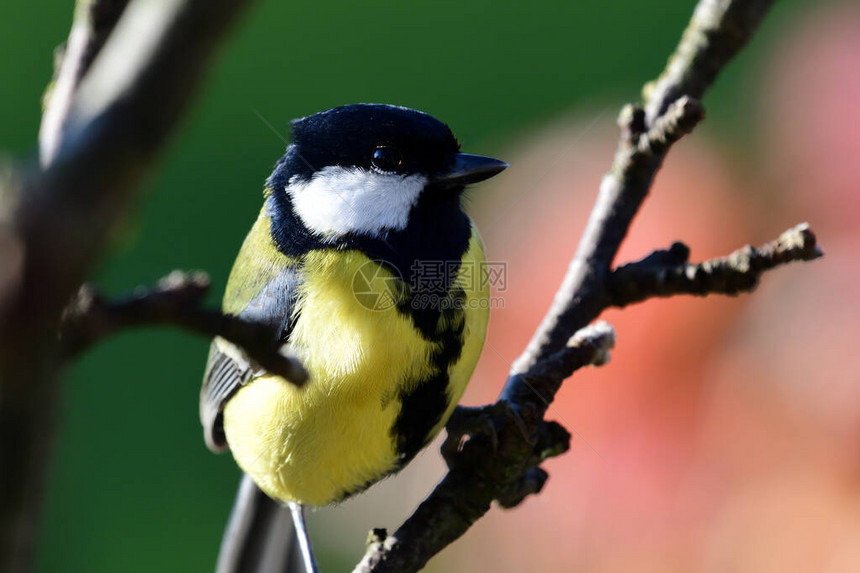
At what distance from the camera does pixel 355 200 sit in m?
0.86

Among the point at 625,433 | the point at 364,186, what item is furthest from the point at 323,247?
the point at 625,433

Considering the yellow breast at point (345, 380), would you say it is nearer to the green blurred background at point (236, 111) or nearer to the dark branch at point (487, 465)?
the dark branch at point (487, 465)

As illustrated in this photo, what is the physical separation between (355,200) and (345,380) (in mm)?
193

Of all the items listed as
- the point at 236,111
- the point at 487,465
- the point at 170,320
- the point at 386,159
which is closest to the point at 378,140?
the point at 386,159

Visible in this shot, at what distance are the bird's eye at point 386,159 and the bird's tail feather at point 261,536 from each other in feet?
1.41

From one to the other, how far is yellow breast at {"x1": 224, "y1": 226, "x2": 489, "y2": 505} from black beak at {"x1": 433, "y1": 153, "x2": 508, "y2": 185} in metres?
→ 0.07

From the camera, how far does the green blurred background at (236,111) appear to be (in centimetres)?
158

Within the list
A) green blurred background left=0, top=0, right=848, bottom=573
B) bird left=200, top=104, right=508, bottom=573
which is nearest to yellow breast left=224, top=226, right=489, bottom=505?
bird left=200, top=104, right=508, bottom=573

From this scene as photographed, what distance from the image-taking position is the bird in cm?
79

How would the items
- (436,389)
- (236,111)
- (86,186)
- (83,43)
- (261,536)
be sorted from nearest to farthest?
(86,186) < (83,43) < (436,389) < (261,536) < (236,111)

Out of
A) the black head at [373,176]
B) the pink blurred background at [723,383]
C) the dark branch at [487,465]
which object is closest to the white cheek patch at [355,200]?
the black head at [373,176]

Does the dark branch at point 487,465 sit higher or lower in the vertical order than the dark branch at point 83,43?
lower

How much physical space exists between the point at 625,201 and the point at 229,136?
99 cm

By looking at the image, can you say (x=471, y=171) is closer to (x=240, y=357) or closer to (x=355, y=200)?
(x=355, y=200)
